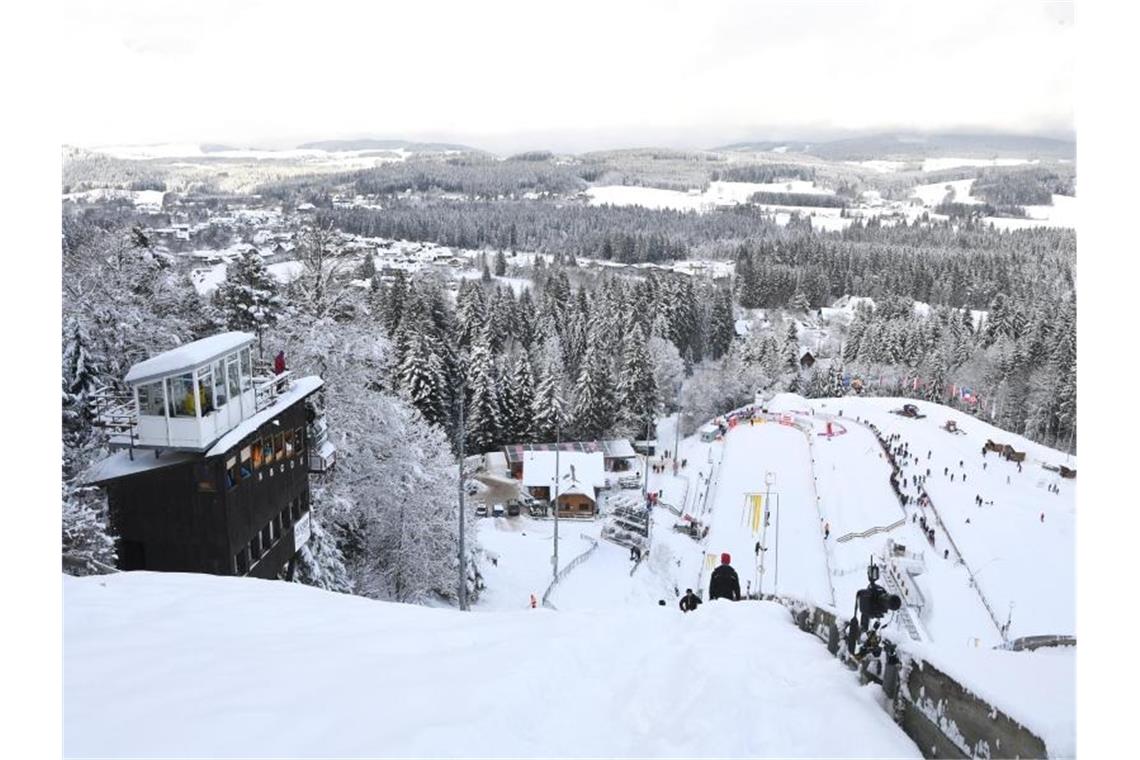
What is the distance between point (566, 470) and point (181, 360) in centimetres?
2312

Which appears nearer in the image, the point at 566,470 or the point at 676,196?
the point at 566,470

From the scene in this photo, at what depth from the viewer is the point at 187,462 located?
367 inches

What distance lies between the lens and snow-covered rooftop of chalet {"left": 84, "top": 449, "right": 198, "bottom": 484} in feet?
30.3

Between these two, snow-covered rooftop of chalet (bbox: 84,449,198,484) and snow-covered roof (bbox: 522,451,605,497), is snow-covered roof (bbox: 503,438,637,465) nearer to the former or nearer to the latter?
snow-covered roof (bbox: 522,451,605,497)

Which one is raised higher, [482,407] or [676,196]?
[676,196]

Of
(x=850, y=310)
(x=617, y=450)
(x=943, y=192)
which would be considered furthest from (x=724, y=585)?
(x=943, y=192)

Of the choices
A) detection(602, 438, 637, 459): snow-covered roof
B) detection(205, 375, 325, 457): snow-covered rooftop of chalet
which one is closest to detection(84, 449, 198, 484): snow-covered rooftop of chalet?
detection(205, 375, 325, 457): snow-covered rooftop of chalet

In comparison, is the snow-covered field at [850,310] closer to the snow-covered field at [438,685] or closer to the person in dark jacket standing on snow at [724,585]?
the person in dark jacket standing on snow at [724,585]

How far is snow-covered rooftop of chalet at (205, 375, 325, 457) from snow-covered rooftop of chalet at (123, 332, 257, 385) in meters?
0.97

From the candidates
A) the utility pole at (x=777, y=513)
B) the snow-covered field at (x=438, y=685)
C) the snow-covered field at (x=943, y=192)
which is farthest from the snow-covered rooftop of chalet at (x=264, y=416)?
the snow-covered field at (x=943, y=192)

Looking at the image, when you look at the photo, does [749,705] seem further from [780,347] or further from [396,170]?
[396,170]

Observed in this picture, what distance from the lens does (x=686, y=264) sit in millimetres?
111625

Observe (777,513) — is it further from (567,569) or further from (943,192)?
(943,192)

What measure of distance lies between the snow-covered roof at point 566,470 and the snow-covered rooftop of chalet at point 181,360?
2143 cm
